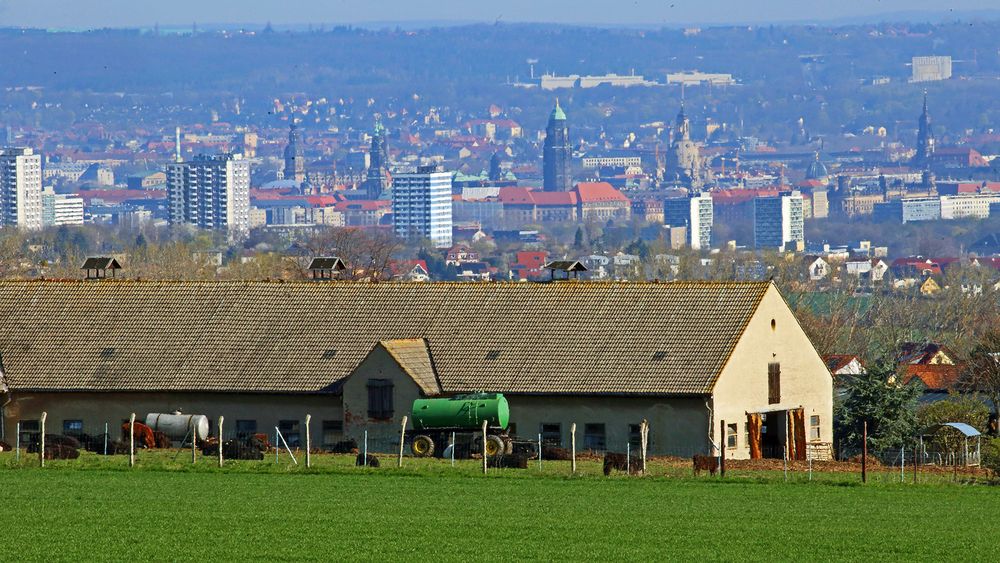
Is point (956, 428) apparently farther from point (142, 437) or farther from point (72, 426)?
point (72, 426)

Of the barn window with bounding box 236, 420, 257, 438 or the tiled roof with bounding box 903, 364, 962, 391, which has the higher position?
the tiled roof with bounding box 903, 364, 962, 391

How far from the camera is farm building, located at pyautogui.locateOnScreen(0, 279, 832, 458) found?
1800 inches

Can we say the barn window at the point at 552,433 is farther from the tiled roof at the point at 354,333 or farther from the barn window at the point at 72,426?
the barn window at the point at 72,426

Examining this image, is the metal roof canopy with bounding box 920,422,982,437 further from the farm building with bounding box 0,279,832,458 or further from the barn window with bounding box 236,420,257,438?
the barn window with bounding box 236,420,257,438

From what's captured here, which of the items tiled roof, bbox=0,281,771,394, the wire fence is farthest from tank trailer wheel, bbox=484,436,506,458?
A: tiled roof, bbox=0,281,771,394

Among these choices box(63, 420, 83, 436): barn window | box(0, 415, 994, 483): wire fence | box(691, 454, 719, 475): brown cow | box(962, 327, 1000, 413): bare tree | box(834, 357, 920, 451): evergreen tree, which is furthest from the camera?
box(962, 327, 1000, 413): bare tree

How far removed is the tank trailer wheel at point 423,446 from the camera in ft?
141

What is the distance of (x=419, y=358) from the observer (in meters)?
47.4

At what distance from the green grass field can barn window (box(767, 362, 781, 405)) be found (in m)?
9.50

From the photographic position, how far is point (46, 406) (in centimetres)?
4797

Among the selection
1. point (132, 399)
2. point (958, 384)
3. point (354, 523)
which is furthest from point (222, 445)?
point (958, 384)

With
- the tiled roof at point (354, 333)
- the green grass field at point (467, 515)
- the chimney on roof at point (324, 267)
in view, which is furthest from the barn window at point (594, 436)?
the chimney on roof at point (324, 267)

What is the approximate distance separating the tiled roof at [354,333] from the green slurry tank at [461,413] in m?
2.18

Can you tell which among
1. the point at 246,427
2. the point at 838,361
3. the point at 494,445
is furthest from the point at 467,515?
the point at 838,361
